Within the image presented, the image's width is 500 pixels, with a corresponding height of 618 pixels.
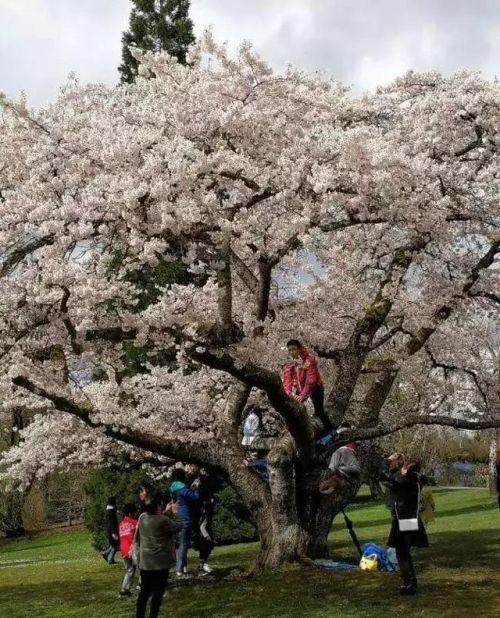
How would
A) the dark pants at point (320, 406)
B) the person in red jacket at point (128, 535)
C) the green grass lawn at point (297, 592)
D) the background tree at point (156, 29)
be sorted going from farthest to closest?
the background tree at point (156, 29) < the dark pants at point (320, 406) < the person in red jacket at point (128, 535) < the green grass lawn at point (297, 592)

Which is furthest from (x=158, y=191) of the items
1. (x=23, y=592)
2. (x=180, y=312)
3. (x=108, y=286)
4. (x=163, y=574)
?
(x=23, y=592)

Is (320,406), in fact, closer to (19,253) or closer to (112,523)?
(19,253)

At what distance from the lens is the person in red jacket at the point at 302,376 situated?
9.95m

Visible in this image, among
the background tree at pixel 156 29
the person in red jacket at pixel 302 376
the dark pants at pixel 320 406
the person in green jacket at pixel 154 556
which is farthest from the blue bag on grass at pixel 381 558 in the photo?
the background tree at pixel 156 29

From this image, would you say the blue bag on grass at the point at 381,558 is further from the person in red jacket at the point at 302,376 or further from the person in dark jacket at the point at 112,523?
the person in dark jacket at the point at 112,523

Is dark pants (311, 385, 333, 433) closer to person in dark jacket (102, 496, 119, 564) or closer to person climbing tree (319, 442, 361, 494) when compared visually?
person climbing tree (319, 442, 361, 494)

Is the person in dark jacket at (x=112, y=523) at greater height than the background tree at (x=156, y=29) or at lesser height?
lesser

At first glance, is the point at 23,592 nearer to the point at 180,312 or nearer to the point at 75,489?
the point at 180,312

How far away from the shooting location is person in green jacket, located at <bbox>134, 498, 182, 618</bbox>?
7441 millimetres

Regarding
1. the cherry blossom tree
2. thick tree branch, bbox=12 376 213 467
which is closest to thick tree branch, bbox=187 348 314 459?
the cherry blossom tree

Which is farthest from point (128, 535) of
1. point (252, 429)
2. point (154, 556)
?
point (154, 556)

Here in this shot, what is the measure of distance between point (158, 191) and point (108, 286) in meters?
1.35

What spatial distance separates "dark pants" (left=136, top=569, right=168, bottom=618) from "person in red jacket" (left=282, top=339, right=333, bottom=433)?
314cm

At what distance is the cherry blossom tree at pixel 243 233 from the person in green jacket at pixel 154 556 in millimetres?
2088
